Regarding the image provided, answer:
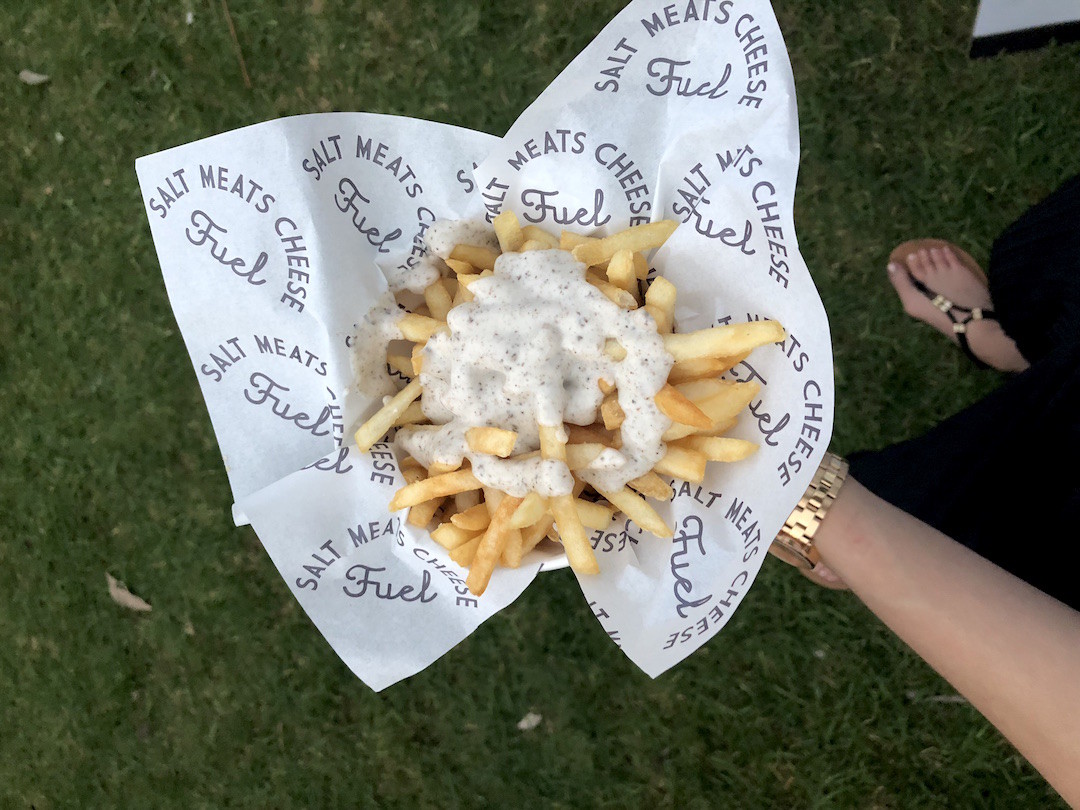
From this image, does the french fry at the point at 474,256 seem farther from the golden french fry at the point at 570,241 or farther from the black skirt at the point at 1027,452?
the black skirt at the point at 1027,452

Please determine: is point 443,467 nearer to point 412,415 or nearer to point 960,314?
point 412,415

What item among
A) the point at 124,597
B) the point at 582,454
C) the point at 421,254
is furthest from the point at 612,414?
the point at 124,597

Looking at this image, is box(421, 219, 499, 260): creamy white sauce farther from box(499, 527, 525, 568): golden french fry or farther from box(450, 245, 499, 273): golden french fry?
box(499, 527, 525, 568): golden french fry

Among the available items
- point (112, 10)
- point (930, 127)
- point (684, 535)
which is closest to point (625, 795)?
point (684, 535)

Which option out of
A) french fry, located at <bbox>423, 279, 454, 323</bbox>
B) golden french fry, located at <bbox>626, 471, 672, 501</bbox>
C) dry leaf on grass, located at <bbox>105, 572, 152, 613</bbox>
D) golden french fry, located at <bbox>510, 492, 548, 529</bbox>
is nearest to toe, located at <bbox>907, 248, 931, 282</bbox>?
golden french fry, located at <bbox>626, 471, 672, 501</bbox>

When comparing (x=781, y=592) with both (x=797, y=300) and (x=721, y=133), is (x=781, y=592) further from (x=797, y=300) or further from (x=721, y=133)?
(x=721, y=133)
